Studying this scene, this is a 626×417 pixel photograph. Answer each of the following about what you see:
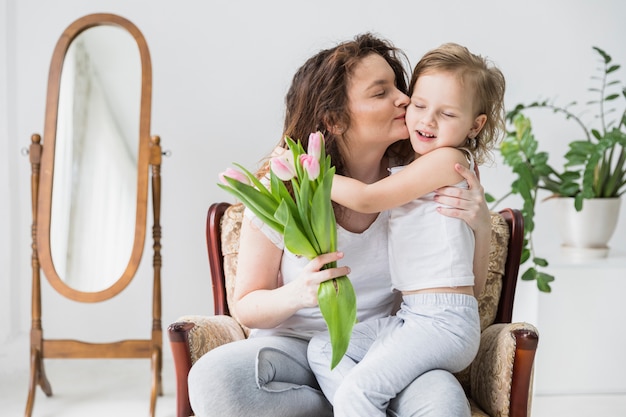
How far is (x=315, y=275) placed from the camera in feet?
5.58

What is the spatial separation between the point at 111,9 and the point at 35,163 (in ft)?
2.98

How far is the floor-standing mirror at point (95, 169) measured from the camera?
3189 mm

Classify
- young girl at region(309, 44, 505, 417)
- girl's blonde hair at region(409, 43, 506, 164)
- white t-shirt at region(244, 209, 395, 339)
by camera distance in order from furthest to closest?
1. white t-shirt at region(244, 209, 395, 339)
2. girl's blonde hair at region(409, 43, 506, 164)
3. young girl at region(309, 44, 505, 417)

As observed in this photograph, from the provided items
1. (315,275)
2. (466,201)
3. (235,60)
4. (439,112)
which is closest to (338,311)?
(315,275)

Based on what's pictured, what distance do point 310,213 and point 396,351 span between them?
1.17 feet

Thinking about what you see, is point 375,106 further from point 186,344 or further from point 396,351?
point 186,344

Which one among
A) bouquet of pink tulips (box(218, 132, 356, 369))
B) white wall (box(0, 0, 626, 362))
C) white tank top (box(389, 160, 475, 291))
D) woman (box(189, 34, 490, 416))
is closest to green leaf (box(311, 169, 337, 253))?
bouquet of pink tulips (box(218, 132, 356, 369))

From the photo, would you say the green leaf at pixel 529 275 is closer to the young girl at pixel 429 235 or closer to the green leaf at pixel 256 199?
the young girl at pixel 429 235

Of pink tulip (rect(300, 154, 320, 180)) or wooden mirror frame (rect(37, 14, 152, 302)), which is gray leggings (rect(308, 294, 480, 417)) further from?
wooden mirror frame (rect(37, 14, 152, 302))

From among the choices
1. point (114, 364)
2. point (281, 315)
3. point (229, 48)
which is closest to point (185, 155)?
point (229, 48)

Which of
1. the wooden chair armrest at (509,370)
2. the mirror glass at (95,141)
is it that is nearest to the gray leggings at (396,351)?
the wooden chair armrest at (509,370)

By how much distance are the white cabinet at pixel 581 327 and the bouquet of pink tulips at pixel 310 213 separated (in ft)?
6.35

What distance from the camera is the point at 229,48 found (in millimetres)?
3695

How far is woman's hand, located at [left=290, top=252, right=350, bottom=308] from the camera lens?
5.55ft
